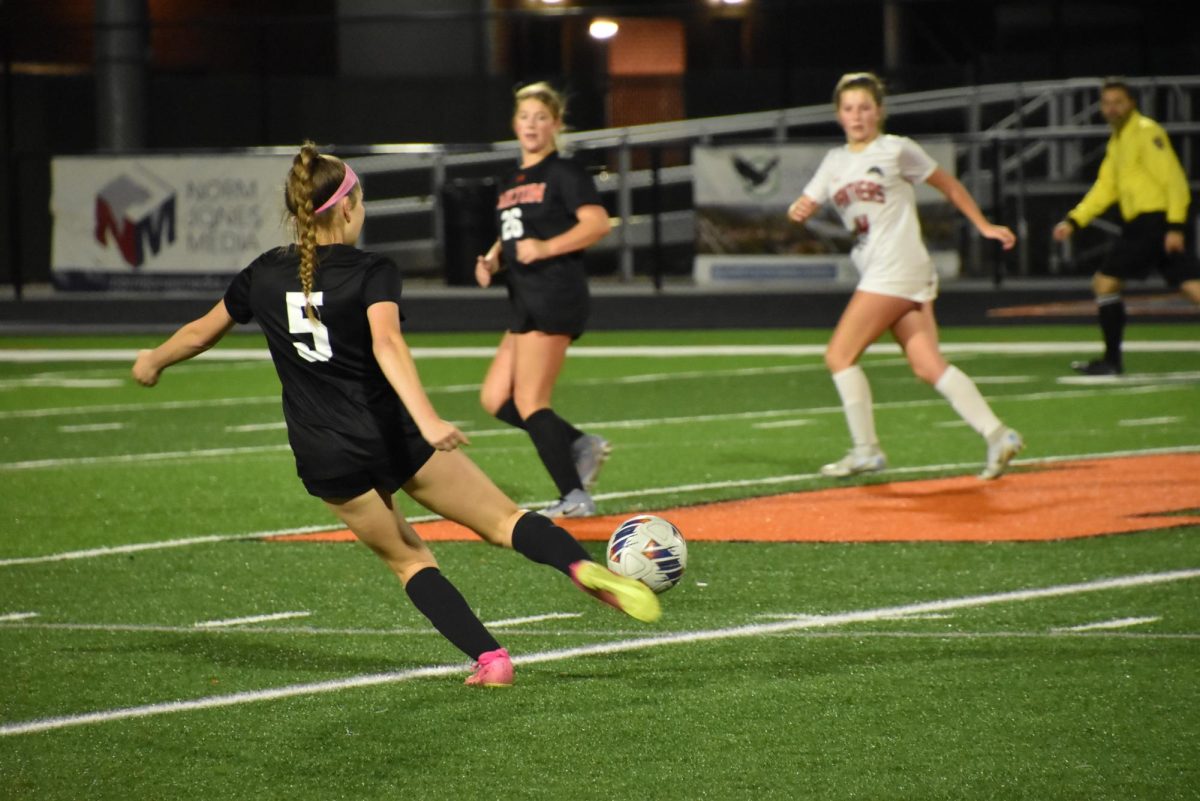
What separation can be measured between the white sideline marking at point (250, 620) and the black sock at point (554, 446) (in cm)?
209

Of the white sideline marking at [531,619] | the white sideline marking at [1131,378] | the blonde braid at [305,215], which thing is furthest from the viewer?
the white sideline marking at [1131,378]

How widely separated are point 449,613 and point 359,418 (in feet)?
2.16

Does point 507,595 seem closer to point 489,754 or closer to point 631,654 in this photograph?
point 631,654

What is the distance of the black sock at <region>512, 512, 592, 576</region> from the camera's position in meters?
5.53

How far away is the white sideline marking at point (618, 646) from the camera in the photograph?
5.43 m

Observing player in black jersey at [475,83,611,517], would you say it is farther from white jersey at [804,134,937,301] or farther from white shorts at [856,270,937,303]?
white shorts at [856,270,937,303]

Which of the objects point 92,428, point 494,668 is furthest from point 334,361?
point 92,428

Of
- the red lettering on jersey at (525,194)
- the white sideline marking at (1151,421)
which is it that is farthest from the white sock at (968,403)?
the white sideline marking at (1151,421)

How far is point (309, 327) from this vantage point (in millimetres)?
5348

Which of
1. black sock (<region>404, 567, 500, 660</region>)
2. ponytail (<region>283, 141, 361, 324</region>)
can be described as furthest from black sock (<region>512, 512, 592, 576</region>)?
ponytail (<region>283, 141, 361, 324</region>)

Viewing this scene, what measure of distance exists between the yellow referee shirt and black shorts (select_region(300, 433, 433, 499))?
970 cm

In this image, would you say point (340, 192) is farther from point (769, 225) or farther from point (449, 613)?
point (769, 225)

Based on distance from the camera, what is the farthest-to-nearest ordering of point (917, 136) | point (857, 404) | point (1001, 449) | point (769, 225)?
point (917, 136)
point (769, 225)
point (857, 404)
point (1001, 449)

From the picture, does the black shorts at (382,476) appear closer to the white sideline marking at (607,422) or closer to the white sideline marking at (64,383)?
the white sideline marking at (607,422)
